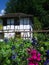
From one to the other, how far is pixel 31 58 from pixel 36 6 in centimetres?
5083

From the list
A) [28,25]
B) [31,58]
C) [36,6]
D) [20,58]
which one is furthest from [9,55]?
[36,6]

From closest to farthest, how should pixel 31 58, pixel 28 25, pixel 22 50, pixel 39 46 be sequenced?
pixel 31 58
pixel 22 50
pixel 39 46
pixel 28 25

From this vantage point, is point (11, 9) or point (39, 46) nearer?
point (39, 46)

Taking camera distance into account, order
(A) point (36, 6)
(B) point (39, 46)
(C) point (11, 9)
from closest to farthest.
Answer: (B) point (39, 46) → (A) point (36, 6) → (C) point (11, 9)

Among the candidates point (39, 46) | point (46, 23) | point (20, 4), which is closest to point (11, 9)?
point (20, 4)

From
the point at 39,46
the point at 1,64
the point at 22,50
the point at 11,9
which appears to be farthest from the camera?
the point at 11,9

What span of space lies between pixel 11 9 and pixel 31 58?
55.0m

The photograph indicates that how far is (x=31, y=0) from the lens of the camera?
56.8 m

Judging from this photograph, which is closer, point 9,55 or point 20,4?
point 9,55

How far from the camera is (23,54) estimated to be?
197 inches

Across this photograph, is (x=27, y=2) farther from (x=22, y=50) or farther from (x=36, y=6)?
(x=22, y=50)

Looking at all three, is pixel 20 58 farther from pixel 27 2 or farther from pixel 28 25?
pixel 27 2

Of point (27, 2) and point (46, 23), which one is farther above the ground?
point (27, 2)

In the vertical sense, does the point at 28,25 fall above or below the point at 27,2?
below
